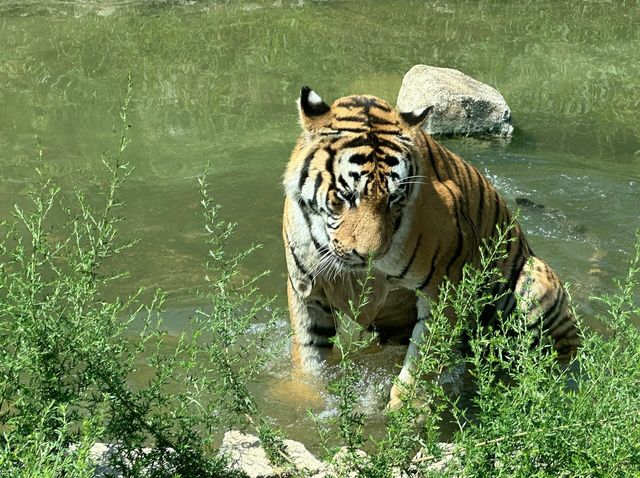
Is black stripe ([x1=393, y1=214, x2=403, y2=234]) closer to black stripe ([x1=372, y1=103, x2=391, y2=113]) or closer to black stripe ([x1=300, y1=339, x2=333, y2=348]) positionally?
black stripe ([x1=372, y1=103, x2=391, y2=113])

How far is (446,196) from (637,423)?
1758 millimetres

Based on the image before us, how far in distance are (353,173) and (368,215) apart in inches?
7.5

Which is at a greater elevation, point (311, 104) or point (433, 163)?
point (311, 104)

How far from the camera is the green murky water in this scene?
6055 mm

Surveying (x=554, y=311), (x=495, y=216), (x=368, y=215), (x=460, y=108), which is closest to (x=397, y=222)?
(x=368, y=215)

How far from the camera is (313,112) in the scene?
388cm

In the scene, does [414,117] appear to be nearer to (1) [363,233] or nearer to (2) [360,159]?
(2) [360,159]

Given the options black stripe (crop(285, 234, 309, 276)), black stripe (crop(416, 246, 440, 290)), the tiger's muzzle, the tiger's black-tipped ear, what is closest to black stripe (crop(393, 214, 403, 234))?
the tiger's muzzle

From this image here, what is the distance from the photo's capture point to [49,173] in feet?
21.8

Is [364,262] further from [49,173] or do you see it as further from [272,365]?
[49,173]

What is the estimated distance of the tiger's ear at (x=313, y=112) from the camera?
151 inches

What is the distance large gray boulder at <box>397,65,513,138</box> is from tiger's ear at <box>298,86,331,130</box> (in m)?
3.88

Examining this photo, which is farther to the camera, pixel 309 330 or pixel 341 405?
pixel 309 330

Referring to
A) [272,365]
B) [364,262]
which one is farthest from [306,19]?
[364,262]
